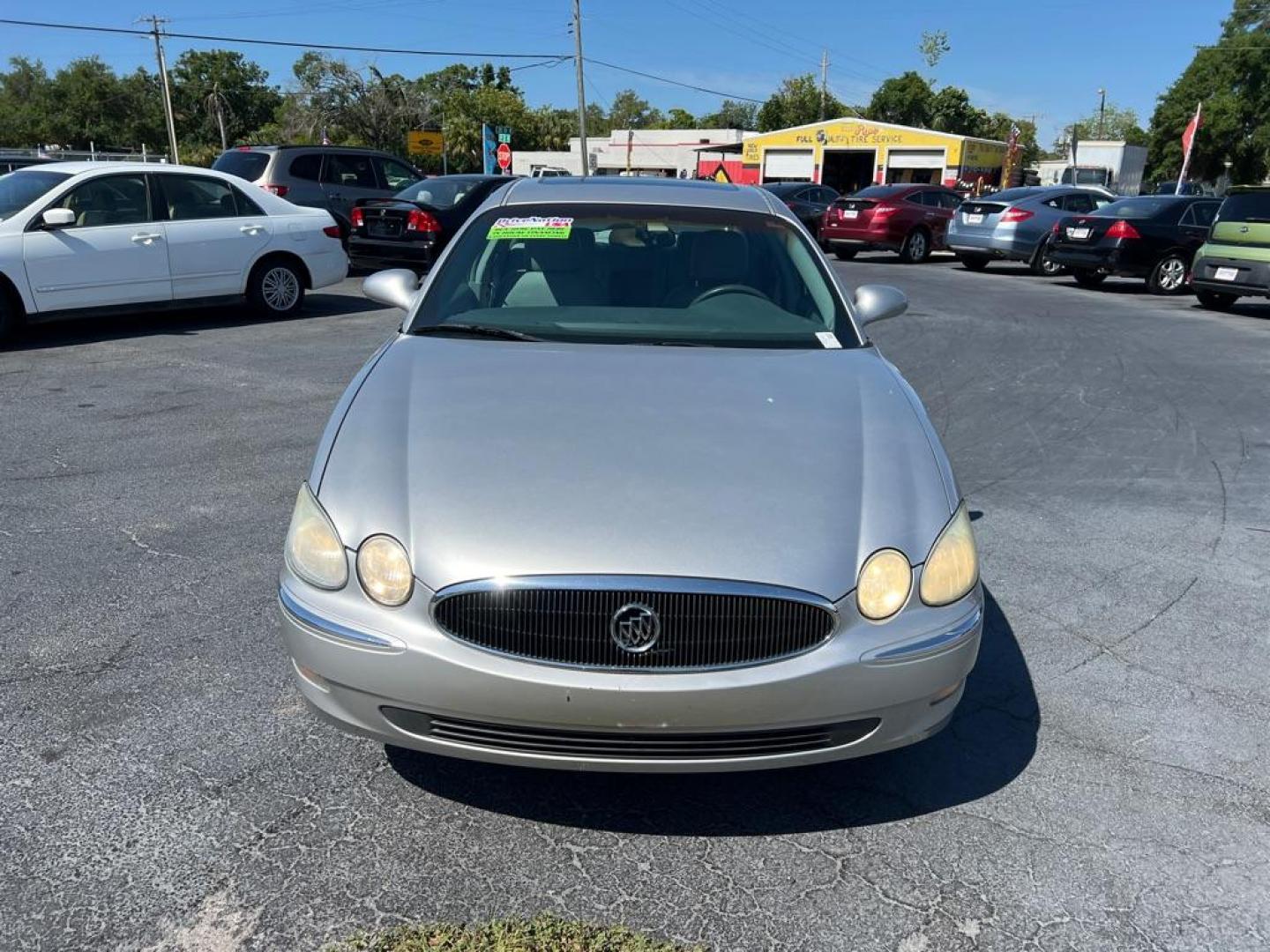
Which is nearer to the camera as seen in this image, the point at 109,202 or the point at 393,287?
the point at 393,287

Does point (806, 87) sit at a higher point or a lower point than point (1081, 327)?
higher

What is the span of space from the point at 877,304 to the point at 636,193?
1175 mm

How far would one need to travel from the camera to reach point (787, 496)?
2.58m

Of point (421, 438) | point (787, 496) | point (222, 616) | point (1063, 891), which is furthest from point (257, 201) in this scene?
point (1063, 891)

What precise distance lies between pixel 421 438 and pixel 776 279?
187cm

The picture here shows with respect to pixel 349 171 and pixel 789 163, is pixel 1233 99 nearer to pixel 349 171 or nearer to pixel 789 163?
pixel 789 163

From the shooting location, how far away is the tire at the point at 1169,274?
50.1ft

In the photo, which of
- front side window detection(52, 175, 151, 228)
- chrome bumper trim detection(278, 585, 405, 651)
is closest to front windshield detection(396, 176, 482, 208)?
front side window detection(52, 175, 151, 228)

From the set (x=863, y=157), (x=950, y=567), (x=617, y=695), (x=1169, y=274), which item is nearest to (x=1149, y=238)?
(x=1169, y=274)

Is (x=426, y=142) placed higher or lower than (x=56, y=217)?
higher

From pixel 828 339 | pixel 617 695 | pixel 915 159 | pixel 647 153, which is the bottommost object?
pixel 617 695

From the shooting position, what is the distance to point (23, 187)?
29.6ft

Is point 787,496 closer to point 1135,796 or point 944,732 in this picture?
point 944,732

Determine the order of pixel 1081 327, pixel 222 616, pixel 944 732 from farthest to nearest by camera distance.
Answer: pixel 1081 327 → pixel 222 616 → pixel 944 732
